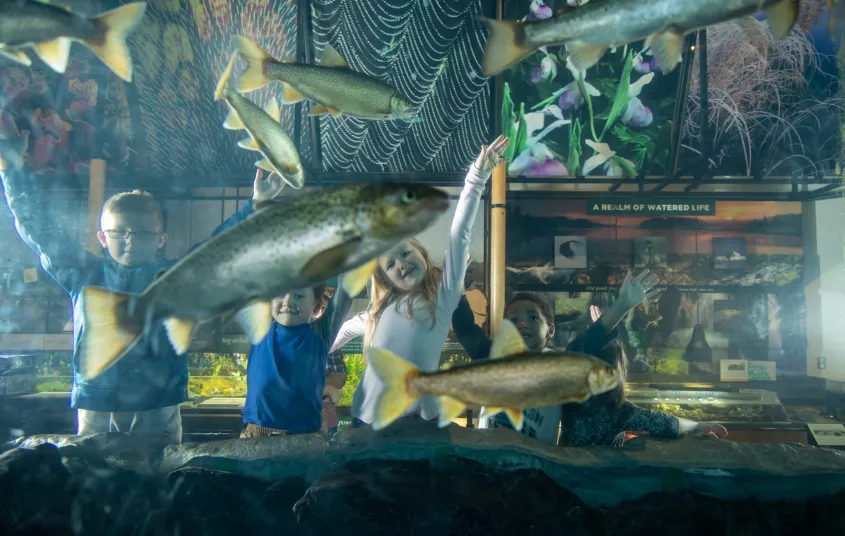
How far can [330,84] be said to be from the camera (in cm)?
128

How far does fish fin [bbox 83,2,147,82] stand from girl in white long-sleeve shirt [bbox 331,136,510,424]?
0.97 m

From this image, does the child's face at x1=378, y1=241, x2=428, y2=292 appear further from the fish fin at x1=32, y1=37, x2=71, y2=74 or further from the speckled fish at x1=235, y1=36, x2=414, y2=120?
the fish fin at x1=32, y1=37, x2=71, y2=74

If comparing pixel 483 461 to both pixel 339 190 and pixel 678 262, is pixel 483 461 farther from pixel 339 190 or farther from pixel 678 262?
pixel 678 262

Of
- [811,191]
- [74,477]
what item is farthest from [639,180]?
[74,477]

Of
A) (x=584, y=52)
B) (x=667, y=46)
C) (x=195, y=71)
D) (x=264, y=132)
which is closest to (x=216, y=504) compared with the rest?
(x=264, y=132)

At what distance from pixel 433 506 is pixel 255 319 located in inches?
31.7

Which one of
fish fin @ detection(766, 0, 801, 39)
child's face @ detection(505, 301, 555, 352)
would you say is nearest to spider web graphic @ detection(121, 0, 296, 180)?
child's face @ detection(505, 301, 555, 352)

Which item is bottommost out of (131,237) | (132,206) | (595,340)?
(595,340)

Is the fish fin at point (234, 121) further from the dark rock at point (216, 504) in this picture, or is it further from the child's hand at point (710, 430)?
the child's hand at point (710, 430)

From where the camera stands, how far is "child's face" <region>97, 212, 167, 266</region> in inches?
73.5

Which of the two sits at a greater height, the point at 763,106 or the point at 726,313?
the point at 763,106

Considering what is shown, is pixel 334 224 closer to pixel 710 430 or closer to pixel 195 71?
pixel 710 430

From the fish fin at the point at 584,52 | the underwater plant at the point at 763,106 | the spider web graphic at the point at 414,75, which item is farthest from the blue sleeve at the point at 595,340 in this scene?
the underwater plant at the point at 763,106

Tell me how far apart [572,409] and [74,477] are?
1734 millimetres
